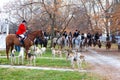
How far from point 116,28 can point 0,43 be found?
1397 cm

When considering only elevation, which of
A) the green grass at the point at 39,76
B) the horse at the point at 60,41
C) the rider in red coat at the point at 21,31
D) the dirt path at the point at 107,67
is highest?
the rider in red coat at the point at 21,31

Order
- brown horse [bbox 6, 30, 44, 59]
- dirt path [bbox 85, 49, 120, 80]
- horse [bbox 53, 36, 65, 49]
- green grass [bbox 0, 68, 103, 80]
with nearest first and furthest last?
green grass [bbox 0, 68, 103, 80] < dirt path [bbox 85, 49, 120, 80] < brown horse [bbox 6, 30, 44, 59] < horse [bbox 53, 36, 65, 49]

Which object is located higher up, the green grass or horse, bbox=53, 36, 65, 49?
horse, bbox=53, 36, 65, 49

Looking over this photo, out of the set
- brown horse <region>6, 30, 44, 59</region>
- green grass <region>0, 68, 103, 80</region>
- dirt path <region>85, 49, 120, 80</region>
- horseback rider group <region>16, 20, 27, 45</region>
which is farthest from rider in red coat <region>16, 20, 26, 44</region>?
green grass <region>0, 68, 103, 80</region>

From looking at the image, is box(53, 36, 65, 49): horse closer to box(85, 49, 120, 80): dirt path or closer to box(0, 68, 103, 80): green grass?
box(85, 49, 120, 80): dirt path

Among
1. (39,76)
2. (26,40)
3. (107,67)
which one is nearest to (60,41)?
(26,40)

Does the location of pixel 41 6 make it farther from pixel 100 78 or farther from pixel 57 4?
Answer: pixel 100 78

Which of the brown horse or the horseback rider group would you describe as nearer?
the horseback rider group

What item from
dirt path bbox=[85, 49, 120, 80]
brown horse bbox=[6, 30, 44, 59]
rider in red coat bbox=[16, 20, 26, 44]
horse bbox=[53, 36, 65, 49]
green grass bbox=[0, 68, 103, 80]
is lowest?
dirt path bbox=[85, 49, 120, 80]

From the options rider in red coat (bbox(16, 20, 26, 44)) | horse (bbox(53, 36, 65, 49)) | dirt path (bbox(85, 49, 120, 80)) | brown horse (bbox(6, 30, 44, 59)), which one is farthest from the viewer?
horse (bbox(53, 36, 65, 49))

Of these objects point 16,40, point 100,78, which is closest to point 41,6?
point 16,40

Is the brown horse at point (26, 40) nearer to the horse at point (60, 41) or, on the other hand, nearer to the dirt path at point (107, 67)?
the dirt path at point (107, 67)

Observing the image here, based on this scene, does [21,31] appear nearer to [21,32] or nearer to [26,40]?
[21,32]

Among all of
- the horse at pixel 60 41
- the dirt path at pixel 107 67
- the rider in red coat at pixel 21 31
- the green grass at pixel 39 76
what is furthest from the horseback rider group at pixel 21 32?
the horse at pixel 60 41
